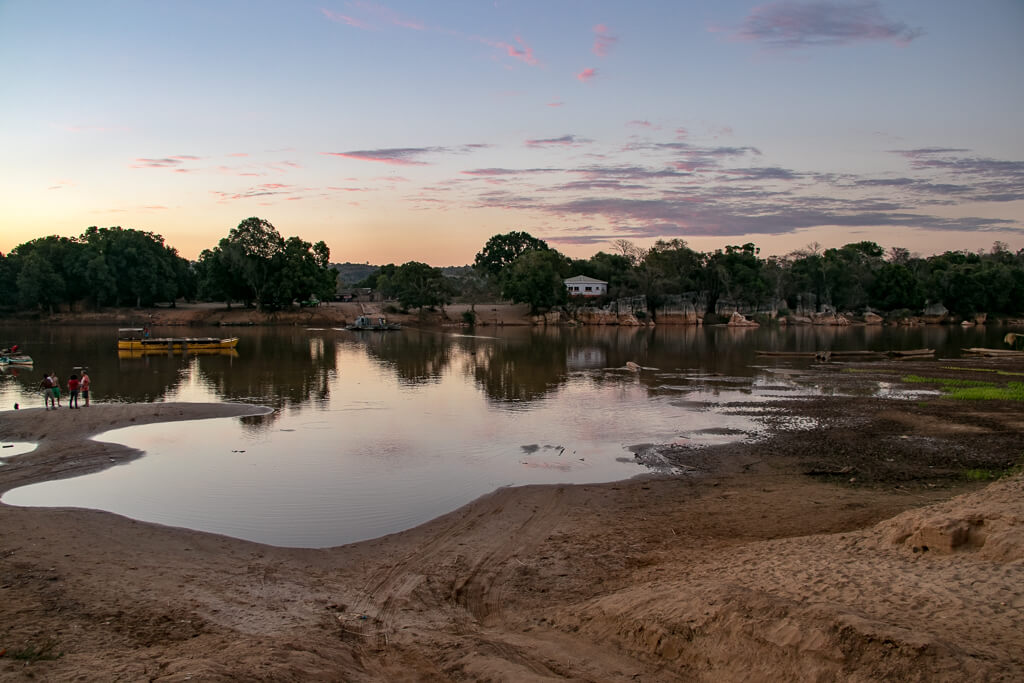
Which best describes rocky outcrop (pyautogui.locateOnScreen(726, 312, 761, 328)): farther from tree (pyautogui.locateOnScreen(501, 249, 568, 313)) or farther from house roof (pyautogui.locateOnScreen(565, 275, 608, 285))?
tree (pyautogui.locateOnScreen(501, 249, 568, 313))

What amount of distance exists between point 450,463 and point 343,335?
220 feet

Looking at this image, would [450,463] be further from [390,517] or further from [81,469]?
[81,469]

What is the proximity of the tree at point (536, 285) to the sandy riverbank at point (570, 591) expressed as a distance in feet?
306

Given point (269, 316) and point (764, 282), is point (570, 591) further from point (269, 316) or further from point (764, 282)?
point (764, 282)

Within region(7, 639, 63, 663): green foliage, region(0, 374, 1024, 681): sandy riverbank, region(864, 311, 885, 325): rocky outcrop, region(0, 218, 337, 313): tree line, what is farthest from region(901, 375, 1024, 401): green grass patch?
region(864, 311, 885, 325): rocky outcrop

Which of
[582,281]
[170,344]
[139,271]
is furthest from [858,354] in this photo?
[139,271]

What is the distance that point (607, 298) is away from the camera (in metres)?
118

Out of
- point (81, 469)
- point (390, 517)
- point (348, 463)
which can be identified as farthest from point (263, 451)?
point (390, 517)

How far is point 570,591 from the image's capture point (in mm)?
10148

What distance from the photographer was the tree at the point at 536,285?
10875 cm

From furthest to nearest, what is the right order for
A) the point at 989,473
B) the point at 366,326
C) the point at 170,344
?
the point at 366,326 < the point at 170,344 < the point at 989,473

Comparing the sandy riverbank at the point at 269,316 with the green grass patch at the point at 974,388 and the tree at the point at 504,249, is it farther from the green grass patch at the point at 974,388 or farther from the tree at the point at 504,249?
the green grass patch at the point at 974,388

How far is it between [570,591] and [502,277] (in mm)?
116754

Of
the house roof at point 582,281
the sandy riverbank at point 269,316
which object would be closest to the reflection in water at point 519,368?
the sandy riverbank at point 269,316
